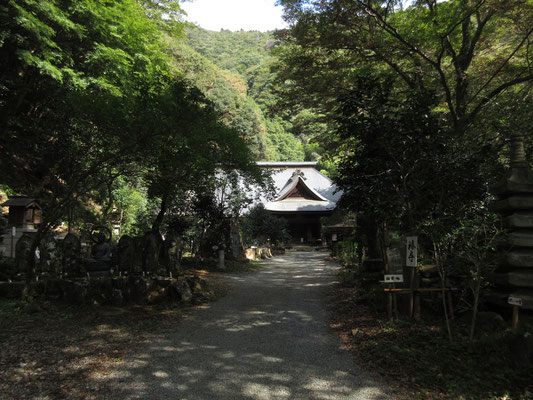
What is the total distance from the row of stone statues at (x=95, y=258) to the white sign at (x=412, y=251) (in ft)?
21.6

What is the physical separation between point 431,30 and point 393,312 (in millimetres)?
6900

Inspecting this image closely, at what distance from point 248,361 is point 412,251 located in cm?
336

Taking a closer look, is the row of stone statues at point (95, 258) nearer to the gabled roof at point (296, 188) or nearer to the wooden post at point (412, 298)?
the wooden post at point (412, 298)

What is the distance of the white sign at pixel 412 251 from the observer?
569cm

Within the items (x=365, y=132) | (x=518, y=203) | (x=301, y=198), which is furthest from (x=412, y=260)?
(x=301, y=198)

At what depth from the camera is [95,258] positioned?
330 inches

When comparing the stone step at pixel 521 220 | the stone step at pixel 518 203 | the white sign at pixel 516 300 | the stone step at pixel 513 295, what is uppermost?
the stone step at pixel 518 203

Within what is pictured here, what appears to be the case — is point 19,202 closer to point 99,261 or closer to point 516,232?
point 99,261

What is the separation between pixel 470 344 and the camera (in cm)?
454

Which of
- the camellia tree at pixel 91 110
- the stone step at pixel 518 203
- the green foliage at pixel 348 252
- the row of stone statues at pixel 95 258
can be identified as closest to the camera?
the stone step at pixel 518 203

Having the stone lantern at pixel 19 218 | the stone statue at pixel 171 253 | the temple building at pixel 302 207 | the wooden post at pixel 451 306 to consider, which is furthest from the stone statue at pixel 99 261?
the temple building at pixel 302 207

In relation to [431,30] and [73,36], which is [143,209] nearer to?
[73,36]

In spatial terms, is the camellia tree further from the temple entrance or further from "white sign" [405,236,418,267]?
the temple entrance

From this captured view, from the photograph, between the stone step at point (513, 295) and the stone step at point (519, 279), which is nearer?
the stone step at point (513, 295)
